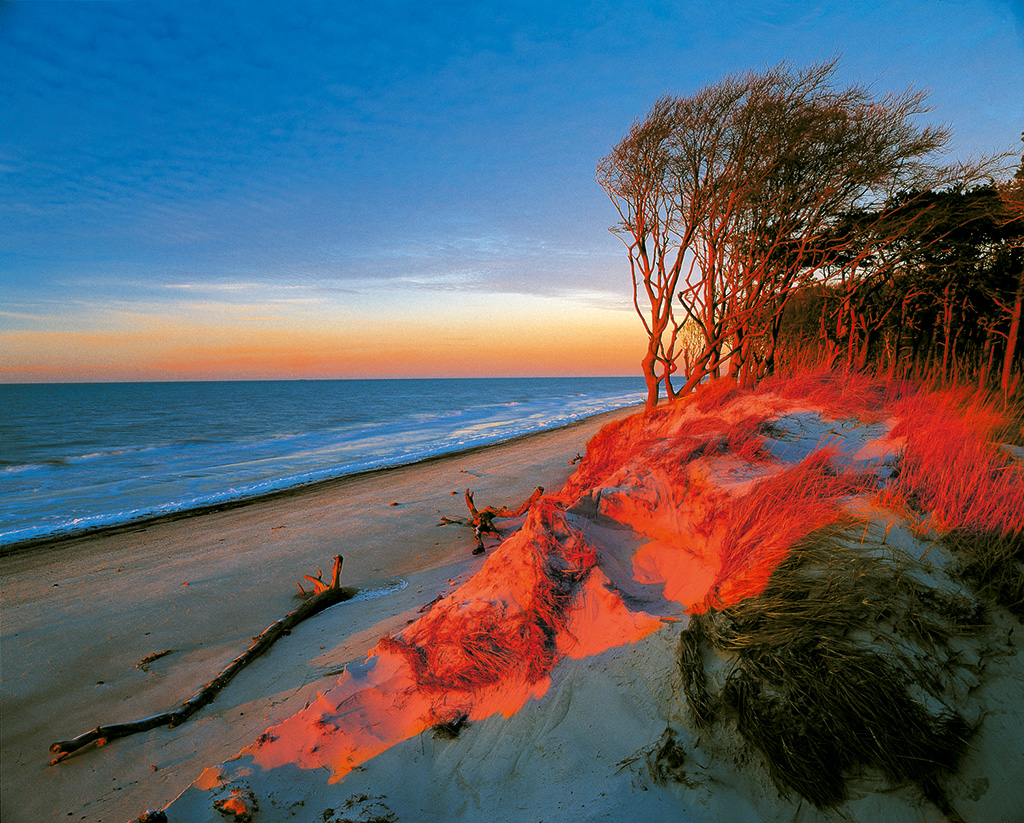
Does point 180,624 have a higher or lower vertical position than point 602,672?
lower

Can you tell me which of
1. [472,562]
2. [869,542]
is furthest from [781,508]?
[472,562]

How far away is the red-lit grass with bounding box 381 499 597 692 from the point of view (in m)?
3.20

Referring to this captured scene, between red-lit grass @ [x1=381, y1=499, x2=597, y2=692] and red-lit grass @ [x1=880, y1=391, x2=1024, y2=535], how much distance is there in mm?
2682

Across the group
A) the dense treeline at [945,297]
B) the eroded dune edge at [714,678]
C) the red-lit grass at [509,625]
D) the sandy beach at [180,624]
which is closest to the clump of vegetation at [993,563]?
the eroded dune edge at [714,678]

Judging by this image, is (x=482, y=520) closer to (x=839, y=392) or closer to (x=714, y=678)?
(x=714, y=678)

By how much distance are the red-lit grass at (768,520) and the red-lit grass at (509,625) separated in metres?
1.06

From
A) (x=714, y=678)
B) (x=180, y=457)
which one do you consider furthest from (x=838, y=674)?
(x=180, y=457)

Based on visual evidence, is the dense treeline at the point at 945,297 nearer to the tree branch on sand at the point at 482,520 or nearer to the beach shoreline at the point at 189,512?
the tree branch on sand at the point at 482,520

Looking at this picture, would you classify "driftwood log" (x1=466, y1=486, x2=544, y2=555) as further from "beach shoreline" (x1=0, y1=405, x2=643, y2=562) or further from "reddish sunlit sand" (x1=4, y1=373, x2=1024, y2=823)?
"beach shoreline" (x1=0, y1=405, x2=643, y2=562)

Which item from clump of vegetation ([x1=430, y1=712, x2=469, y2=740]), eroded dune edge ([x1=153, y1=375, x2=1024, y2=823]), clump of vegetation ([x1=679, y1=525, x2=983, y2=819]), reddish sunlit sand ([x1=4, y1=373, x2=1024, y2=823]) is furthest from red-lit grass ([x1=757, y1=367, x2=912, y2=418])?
clump of vegetation ([x1=430, y1=712, x2=469, y2=740])

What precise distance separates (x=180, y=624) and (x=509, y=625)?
5.02 m

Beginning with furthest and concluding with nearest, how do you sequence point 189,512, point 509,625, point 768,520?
point 189,512 → point 768,520 → point 509,625

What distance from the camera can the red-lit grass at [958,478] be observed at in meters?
3.24

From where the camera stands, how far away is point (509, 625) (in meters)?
3.44
